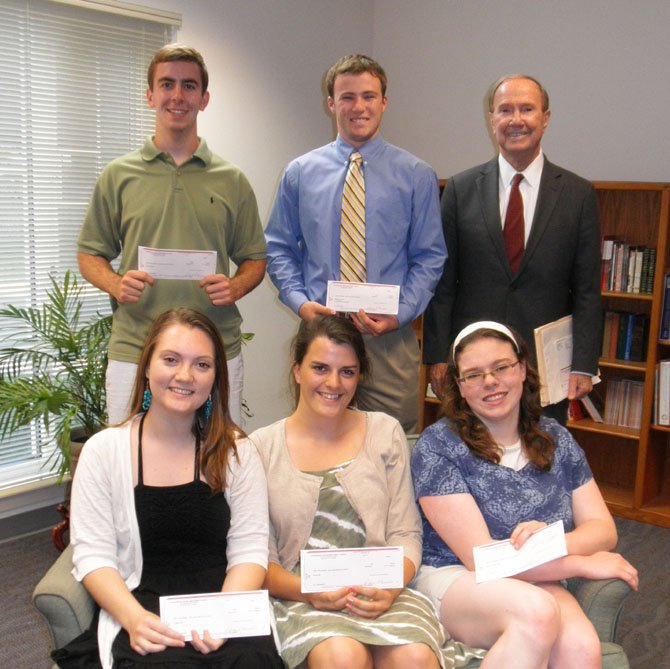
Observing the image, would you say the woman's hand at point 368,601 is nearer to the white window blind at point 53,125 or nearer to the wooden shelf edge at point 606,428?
the white window blind at point 53,125

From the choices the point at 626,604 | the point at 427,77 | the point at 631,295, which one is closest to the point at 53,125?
the point at 427,77

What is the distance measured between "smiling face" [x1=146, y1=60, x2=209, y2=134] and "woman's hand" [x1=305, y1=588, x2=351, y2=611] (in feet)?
5.33

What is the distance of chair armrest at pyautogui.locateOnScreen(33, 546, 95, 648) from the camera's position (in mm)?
1969

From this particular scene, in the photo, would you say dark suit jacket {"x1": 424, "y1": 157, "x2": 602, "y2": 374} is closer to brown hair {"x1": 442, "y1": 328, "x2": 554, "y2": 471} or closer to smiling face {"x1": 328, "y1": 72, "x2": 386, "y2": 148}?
smiling face {"x1": 328, "y1": 72, "x2": 386, "y2": 148}

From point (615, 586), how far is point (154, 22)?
3.51 m

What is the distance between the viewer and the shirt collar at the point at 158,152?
2.89m

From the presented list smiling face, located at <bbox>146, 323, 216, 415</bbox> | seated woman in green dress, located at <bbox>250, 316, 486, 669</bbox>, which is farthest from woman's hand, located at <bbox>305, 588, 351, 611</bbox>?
smiling face, located at <bbox>146, 323, 216, 415</bbox>

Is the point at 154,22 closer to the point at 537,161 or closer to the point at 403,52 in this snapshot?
the point at 403,52

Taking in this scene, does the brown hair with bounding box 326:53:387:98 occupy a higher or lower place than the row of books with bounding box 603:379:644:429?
higher

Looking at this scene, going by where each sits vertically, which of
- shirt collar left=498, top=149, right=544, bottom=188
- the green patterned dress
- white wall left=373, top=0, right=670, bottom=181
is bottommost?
the green patterned dress

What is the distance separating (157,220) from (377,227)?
758mm

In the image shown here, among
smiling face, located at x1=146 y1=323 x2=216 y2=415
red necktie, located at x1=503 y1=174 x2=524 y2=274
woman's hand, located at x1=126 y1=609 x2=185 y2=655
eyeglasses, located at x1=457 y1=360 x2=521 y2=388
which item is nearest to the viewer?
woman's hand, located at x1=126 y1=609 x2=185 y2=655

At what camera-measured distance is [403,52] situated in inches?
219

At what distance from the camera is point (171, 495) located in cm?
211
